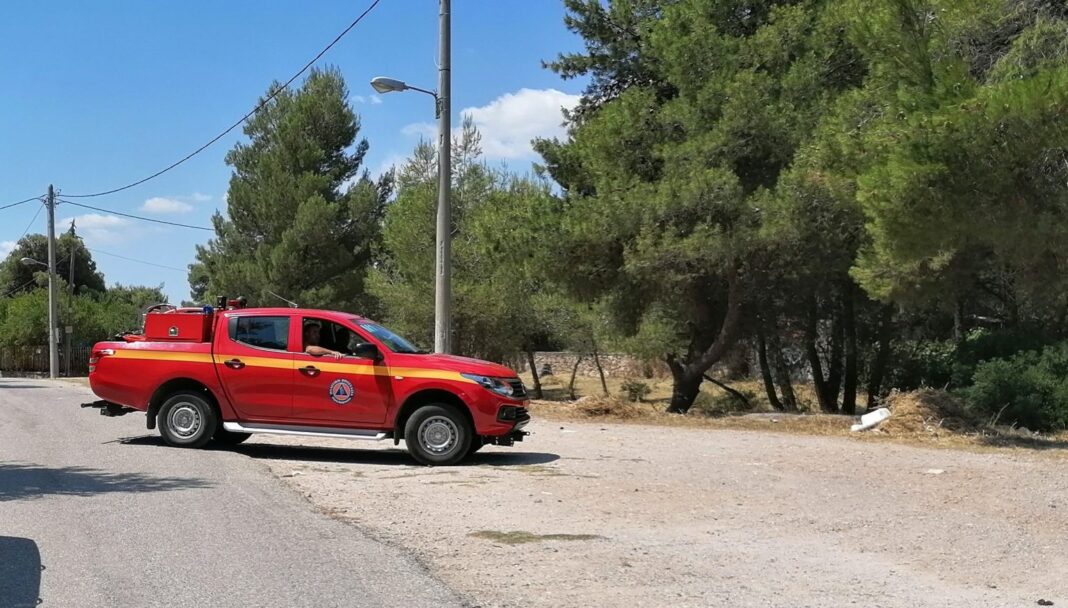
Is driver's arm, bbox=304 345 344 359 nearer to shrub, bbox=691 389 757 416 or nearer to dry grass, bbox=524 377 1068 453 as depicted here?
dry grass, bbox=524 377 1068 453

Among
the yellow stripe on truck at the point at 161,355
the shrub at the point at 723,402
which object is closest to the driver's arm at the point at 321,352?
the yellow stripe on truck at the point at 161,355

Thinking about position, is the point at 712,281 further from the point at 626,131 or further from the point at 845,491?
the point at 845,491

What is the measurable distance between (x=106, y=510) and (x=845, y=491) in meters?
7.05

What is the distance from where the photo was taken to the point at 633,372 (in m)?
46.5

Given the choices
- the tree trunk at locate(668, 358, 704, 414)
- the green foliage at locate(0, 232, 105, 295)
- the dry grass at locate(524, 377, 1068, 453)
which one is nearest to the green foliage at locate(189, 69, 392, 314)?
the tree trunk at locate(668, 358, 704, 414)

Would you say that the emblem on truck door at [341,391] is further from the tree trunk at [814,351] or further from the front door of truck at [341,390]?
the tree trunk at [814,351]

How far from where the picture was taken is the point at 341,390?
450 inches

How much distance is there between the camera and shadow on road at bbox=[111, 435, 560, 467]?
11.8m

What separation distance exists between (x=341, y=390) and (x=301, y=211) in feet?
85.6

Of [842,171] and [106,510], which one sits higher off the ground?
[842,171]

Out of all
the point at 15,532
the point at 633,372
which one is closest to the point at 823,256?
the point at 15,532

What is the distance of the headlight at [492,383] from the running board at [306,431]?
52.5 inches

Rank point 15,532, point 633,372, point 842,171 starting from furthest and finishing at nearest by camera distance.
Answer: point 633,372, point 842,171, point 15,532

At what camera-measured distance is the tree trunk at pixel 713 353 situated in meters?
20.0
